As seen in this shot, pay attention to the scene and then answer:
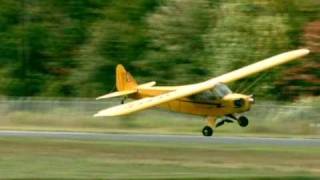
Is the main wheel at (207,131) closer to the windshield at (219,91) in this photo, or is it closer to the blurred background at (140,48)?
the windshield at (219,91)

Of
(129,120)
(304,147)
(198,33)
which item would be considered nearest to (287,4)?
(198,33)

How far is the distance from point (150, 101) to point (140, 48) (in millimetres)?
27388

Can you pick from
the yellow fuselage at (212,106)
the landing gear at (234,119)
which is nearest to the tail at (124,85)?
the yellow fuselage at (212,106)

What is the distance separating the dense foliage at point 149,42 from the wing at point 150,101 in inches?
524

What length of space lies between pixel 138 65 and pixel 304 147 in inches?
1368

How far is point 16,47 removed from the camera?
71.1 metres

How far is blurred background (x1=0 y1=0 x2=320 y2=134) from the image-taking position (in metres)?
55.3

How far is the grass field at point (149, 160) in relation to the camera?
21750mm

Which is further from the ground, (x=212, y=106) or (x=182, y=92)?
(x=182, y=92)

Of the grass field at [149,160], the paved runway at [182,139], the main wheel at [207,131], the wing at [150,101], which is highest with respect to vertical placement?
the wing at [150,101]

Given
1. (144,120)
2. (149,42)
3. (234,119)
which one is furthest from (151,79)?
(234,119)

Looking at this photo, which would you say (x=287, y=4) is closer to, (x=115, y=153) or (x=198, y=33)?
(x=198, y=33)

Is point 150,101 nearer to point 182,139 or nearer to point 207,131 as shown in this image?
point 207,131

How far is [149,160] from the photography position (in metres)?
25.7
